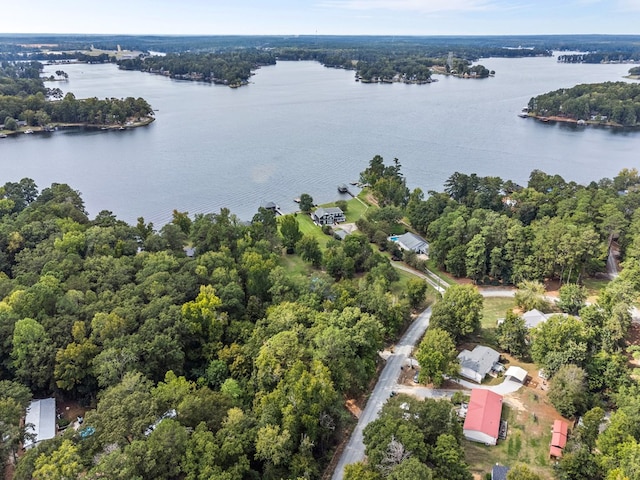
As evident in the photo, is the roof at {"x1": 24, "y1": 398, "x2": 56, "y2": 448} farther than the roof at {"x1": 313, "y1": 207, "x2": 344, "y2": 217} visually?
No

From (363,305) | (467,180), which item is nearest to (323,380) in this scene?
(363,305)

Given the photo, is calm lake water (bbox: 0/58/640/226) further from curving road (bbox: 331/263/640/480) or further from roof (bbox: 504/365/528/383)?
roof (bbox: 504/365/528/383)

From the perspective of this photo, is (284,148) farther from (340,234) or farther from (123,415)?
(123,415)

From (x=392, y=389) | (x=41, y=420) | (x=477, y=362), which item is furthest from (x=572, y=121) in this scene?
(x=41, y=420)

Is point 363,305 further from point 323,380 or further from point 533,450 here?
point 533,450

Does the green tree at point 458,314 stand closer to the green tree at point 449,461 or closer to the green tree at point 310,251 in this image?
the green tree at point 449,461

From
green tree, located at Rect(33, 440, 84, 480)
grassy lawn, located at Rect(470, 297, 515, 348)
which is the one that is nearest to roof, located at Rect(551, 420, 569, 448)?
grassy lawn, located at Rect(470, 297, 515, 348)
